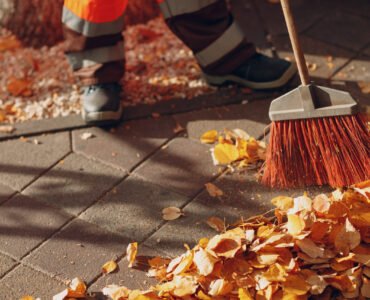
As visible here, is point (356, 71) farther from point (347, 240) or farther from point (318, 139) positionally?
point (347, 240)

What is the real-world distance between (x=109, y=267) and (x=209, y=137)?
865 mm

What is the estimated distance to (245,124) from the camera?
375cm

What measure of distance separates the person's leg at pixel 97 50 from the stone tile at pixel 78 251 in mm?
718

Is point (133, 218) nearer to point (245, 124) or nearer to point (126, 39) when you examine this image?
point (245, 124)

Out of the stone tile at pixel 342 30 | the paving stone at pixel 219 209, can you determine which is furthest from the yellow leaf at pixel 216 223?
the stone tile at pixel 342 30

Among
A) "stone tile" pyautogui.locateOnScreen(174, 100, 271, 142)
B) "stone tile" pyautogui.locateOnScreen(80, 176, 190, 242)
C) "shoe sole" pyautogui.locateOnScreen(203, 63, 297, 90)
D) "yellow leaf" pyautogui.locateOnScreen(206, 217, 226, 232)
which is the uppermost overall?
"shoe sole" pyautogui.locateOnScreen(203, 63, 297, 90)

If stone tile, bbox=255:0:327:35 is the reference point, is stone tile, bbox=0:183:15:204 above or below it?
below

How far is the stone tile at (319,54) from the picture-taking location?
4.04 meters

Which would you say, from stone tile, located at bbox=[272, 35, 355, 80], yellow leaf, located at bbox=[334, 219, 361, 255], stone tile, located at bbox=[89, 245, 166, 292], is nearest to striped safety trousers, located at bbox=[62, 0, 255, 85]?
stone tile, located at bbox=[272, 35, 355, 80]

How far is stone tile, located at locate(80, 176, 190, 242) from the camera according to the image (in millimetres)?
3273

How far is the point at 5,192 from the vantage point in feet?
11.6

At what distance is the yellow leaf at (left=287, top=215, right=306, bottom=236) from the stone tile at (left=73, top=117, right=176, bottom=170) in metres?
0.91

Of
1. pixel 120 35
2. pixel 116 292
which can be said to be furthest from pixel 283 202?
pixel 120 35

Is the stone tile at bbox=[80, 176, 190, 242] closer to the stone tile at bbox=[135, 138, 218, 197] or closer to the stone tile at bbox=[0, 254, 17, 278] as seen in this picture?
the stone tile at bbox=[135, 138, 218, 197]
